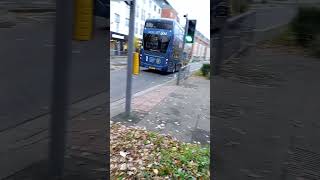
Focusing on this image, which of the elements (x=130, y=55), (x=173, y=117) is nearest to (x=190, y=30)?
(x=130, y=55)

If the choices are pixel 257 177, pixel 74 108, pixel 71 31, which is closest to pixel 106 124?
pixel 74 108

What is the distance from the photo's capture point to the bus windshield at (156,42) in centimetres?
2009

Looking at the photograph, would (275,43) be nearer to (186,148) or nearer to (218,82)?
(218,82)

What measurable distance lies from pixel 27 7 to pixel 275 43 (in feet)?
4.89

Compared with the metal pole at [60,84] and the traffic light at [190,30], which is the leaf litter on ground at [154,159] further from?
the traffic light at [190,30]

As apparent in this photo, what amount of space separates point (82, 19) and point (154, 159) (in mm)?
2449

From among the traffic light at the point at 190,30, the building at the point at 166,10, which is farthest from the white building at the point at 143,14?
the traffic light at the point at 190,30

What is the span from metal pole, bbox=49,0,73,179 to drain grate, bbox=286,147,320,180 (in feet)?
4.67

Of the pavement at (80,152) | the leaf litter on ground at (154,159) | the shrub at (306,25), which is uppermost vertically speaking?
the shrub at (306,25)

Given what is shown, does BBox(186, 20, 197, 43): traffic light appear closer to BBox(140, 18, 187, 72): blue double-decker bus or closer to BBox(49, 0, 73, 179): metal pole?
BBox(140, 18, 187, 72): blue double-decker bus

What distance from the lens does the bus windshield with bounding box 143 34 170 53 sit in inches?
791

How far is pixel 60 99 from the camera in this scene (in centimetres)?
224

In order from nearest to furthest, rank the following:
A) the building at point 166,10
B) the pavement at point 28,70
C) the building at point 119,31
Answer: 1. the pavement at point 28,70
2. the building at point 119,31
3. the building at point 166,10

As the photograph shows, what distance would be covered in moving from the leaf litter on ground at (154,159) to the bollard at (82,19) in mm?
1934
